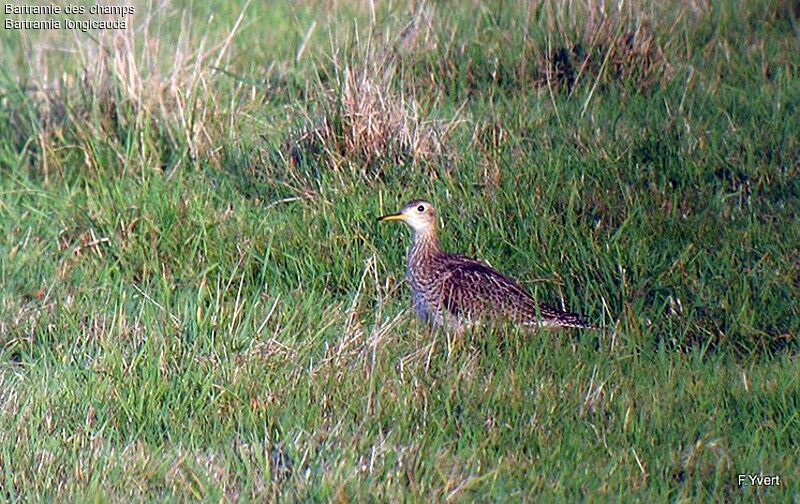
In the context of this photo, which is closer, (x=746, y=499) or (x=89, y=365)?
(x=746, y=499)

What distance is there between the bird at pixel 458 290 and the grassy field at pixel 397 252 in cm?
10

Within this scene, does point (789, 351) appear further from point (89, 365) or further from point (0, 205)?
point (0, 205)

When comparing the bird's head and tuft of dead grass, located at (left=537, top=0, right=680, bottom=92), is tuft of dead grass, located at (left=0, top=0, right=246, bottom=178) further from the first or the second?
tuft of dead grass, located at (left=537, top=0, right=680, bottom=92)

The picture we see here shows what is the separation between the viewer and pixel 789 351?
5.04 m

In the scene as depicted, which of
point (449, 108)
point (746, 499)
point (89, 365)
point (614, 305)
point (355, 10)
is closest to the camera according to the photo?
point (746, 499)

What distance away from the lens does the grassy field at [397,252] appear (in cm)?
429

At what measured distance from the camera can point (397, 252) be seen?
6082mm

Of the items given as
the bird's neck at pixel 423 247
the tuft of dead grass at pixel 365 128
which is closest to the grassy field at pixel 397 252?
the tuft of dead grass at pixel 365 128

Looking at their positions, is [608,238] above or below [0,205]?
above

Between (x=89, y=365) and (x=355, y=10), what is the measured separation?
4.37 m

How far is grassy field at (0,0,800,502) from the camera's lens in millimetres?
4285

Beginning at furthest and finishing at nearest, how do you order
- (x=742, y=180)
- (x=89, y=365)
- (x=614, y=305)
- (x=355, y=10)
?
1. (x=355, y=10)
2. (x=742, y=180)
3. (x=614, y=305)
4. (x=89, y=365)

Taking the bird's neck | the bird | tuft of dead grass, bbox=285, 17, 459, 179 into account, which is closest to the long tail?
the bird

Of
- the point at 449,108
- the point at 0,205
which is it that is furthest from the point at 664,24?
the point at 0,205
